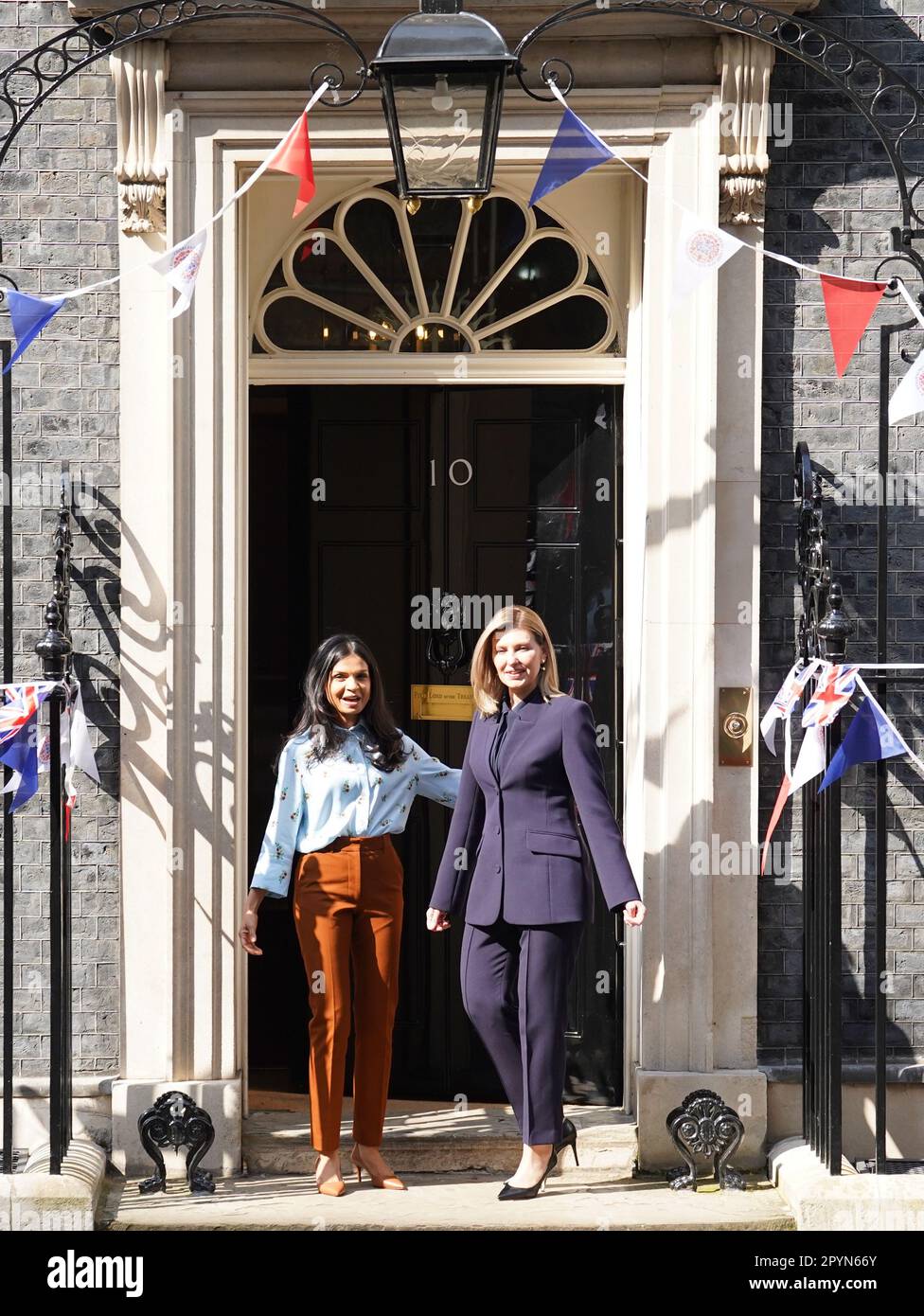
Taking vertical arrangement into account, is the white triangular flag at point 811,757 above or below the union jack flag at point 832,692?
below

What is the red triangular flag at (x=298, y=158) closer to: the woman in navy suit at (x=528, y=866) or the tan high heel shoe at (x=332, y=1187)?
the woman in navy suit at (x=528, y=866)

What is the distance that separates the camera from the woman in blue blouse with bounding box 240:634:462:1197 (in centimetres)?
567

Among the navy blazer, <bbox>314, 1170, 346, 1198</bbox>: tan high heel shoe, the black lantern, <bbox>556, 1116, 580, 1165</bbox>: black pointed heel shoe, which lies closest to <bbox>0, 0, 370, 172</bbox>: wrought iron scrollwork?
the black lantern

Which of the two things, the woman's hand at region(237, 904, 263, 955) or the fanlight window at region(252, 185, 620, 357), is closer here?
the woman's hand at region(237, 904, 263, 955)

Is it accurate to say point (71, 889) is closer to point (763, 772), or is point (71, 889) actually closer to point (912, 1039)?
point (763, 772)

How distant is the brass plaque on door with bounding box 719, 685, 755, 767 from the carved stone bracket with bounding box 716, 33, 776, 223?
67.5 inches

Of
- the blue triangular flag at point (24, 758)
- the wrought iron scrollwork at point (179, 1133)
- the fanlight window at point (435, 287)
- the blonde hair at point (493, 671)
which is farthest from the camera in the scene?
the fanlight window at point (435, 287)

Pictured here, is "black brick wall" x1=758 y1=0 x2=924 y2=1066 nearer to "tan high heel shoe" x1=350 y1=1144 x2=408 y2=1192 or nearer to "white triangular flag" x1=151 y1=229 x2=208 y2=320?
"tan high heel shoe" x1=350 y1=1144 x2=408 y2=1192

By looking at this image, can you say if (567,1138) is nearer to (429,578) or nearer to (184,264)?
(429,578)

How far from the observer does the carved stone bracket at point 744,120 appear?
5969mm

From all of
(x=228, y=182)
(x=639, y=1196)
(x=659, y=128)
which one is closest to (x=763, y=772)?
(x=639, y=1196)

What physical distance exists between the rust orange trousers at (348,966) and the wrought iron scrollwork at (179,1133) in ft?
1.36

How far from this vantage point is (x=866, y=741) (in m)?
5.45

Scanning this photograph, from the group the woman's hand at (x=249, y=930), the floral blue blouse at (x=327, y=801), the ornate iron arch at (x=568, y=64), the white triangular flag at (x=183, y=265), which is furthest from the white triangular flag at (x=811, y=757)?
the white triangular flag at (x=183, y=265)
